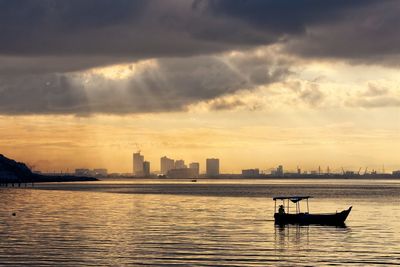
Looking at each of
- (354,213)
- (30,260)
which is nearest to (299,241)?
(30,260)

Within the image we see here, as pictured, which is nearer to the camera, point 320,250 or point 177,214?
point 320,250

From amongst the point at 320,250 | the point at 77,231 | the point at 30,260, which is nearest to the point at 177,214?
the point at 77,231

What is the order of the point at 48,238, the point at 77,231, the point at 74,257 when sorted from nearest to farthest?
the point at 74,257 < the point at 48,238 < the point at 77,231

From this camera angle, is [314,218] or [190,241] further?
[314,218]

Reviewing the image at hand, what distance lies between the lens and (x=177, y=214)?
13900 cm

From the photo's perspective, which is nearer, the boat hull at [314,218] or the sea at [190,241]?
the sea at [190,241]

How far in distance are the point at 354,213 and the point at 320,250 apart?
2762 inches

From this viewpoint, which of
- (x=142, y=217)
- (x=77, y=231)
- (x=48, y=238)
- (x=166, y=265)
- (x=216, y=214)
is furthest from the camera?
(x=216, y=214)

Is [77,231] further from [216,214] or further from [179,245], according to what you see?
[216,214]

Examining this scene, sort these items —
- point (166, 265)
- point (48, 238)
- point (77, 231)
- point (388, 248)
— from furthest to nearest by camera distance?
point (77, 231)
point (48, 238)
point (388, 248)
point (166, 265)

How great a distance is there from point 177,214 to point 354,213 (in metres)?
41.1

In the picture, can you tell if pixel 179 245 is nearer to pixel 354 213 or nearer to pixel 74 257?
pixel 74 257

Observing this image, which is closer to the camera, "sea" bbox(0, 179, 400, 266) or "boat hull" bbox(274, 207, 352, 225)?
"sea" bbox(0, 179, 400, 266)

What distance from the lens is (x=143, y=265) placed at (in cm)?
6769
